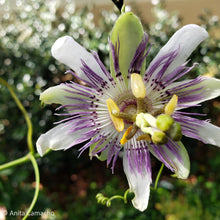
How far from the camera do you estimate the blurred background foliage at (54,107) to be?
195 cm

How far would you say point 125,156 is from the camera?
780mm

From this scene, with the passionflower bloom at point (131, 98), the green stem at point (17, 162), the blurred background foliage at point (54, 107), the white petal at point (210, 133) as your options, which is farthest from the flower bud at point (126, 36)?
the blurred background foliage at point (54, 107)

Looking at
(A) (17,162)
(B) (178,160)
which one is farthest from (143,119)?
(A) (17,162)

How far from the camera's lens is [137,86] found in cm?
70

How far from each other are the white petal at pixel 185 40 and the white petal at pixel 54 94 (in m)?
0.24

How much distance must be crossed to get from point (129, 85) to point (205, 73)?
1.32 metres

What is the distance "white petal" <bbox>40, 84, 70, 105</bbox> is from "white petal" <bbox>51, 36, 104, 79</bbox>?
5 centimetres

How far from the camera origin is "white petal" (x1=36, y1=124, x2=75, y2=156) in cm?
68

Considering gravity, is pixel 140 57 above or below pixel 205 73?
above

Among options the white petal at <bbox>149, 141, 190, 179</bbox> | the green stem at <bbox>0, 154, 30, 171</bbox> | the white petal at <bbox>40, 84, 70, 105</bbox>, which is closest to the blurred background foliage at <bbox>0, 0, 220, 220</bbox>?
the green stem at <bbox>0, 154, 30, 171</bbox>

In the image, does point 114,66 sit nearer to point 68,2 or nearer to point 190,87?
point 190,87

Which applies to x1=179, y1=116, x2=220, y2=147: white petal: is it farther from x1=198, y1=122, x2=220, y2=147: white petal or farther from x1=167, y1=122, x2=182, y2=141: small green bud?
x1=167, y1=122, x2=182, y2=141: small green bud

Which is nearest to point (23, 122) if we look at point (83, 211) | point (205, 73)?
point (83, 211)

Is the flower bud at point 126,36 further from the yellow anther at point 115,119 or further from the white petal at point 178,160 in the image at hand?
the white petal at point 178,160
